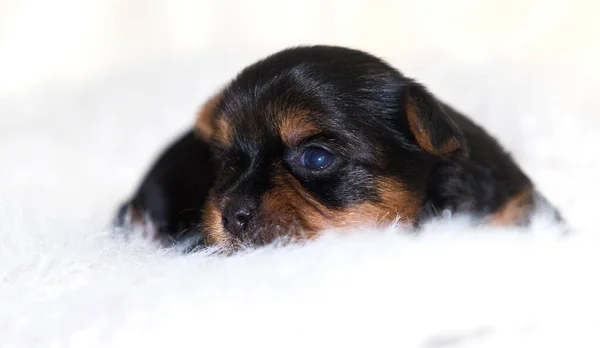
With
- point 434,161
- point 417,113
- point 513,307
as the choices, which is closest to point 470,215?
point 434,161

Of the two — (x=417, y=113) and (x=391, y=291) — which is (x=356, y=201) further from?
(x=391, y=291)

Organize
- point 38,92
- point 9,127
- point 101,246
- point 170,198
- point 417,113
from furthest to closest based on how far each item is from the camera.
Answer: point 38,92, point 9,127, point 170,198, point 417,113, point 101,246

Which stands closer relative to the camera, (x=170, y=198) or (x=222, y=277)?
(x=222, y=277)

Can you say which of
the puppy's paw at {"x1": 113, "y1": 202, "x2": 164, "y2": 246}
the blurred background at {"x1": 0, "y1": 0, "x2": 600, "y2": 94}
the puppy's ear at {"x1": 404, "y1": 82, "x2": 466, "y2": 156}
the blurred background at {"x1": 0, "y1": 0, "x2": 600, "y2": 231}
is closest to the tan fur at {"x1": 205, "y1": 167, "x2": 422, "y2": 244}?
the puppy's ear at {"x1": 404, "y1": 82, "x2": 466, "y2": 156}

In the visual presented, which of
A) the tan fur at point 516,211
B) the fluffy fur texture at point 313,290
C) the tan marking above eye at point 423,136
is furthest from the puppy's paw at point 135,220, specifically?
the tan fur at point 516,211

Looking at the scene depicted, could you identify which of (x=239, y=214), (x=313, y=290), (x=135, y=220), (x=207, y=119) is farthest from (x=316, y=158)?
(x=135, y=220)

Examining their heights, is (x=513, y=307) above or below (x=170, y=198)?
below
